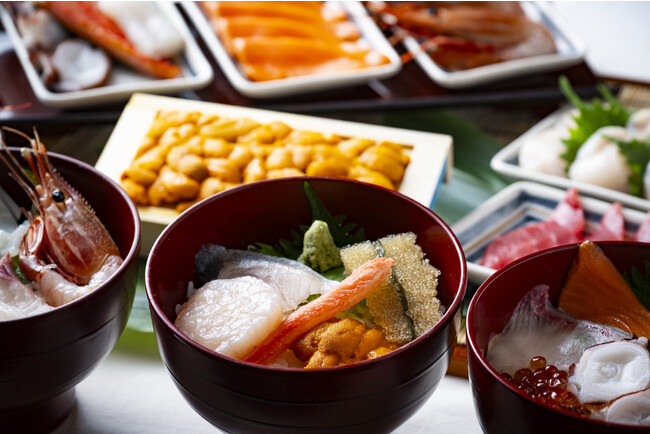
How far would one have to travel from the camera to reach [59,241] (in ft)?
3.62

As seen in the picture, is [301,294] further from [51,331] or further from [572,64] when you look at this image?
[572,64]

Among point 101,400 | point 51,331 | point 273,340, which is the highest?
point 51,331

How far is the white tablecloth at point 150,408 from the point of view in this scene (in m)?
1.14

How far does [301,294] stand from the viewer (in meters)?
1.03

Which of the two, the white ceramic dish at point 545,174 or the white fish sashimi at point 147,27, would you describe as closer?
the white ceramic dish at point 545,174


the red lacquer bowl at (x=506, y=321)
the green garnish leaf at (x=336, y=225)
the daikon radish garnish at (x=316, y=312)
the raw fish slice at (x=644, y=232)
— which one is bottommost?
the raw fish slice at (x=644, y=232)

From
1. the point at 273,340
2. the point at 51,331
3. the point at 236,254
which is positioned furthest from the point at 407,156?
the point at 51,331

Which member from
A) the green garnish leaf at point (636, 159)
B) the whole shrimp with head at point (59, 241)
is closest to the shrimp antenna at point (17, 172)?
the whole shrimp with head at point (59, 241)

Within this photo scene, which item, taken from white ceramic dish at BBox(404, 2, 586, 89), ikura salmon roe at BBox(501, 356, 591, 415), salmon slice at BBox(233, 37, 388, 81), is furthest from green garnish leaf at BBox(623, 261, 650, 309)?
salmon slice at BBox(233, 37, 388, 81)

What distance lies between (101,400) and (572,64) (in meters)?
1.60

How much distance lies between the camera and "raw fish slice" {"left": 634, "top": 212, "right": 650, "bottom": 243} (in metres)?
1.47

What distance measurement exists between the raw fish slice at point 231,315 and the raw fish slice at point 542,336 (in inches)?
11.0

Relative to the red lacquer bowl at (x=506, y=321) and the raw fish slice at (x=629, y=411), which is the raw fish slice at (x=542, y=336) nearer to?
the red lacquer bowl at (x=506, y=321)

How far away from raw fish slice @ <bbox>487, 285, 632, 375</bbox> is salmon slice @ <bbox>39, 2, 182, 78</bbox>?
1.35 m
